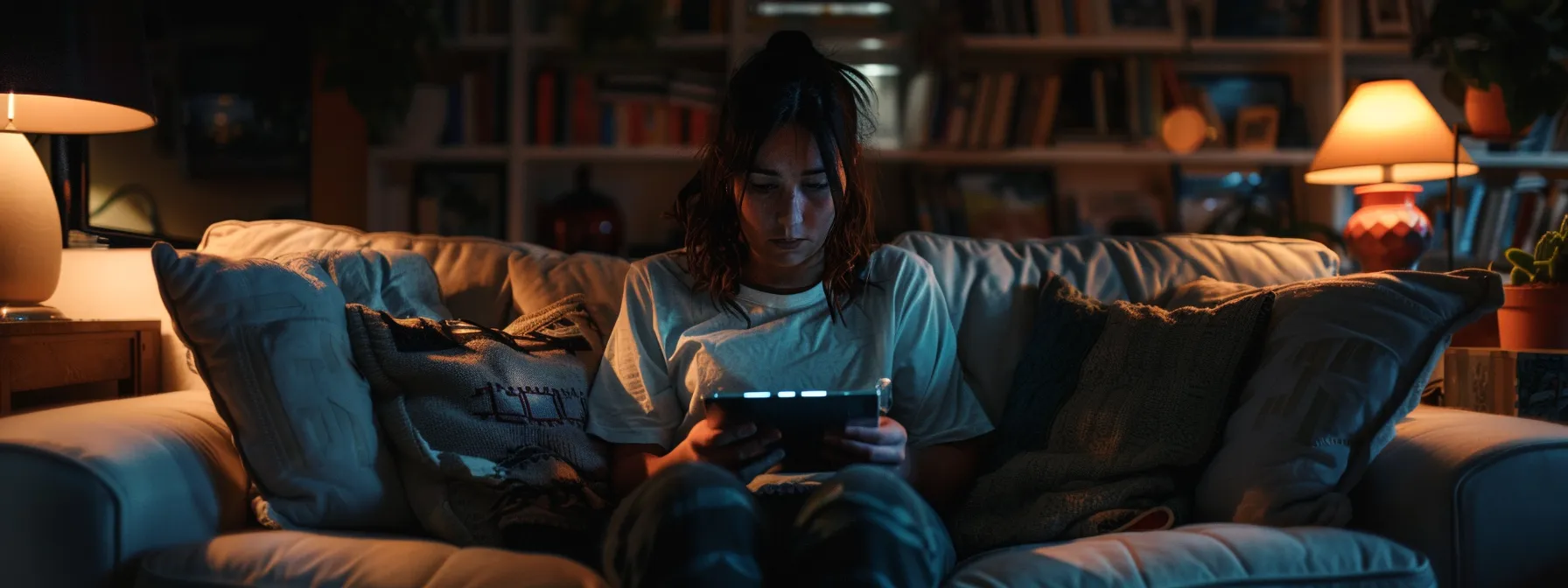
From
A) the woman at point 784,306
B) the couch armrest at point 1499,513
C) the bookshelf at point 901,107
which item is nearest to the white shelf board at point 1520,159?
the bookshelf at point 901,107

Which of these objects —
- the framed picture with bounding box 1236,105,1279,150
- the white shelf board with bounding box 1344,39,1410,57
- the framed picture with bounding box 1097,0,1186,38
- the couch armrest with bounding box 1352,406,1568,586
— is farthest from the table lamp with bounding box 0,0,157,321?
the white shelf board with bounding box 1344,39,1410,57

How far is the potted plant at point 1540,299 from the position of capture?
5.38ft

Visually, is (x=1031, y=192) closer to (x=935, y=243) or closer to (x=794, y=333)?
(x=935, y=243)

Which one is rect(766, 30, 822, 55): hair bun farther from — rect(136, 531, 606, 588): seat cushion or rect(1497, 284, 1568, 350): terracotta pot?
rect(1497, 284, 1568, 350): terracotta pot

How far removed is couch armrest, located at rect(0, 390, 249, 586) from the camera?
41.3 inches

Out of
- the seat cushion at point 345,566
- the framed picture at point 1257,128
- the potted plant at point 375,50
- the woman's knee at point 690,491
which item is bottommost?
the seat cushion at point 345,566

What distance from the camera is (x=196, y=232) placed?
2307 mm

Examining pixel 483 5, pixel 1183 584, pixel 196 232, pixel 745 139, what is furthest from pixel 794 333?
pixel 483 5

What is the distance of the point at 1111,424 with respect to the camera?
1339mm

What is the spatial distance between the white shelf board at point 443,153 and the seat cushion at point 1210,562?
Result: 7.50 feet

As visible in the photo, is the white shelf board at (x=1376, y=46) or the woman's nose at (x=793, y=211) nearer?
the woman's nose at (x=793, y=211)

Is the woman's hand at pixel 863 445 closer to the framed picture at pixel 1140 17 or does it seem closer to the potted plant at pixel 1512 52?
the potted plant at pixel 1512 52

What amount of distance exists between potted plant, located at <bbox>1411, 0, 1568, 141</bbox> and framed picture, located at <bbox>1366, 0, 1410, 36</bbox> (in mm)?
1009

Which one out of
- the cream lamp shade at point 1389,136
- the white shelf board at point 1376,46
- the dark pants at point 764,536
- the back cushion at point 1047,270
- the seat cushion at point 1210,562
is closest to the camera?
the dark pants at point 764,536
